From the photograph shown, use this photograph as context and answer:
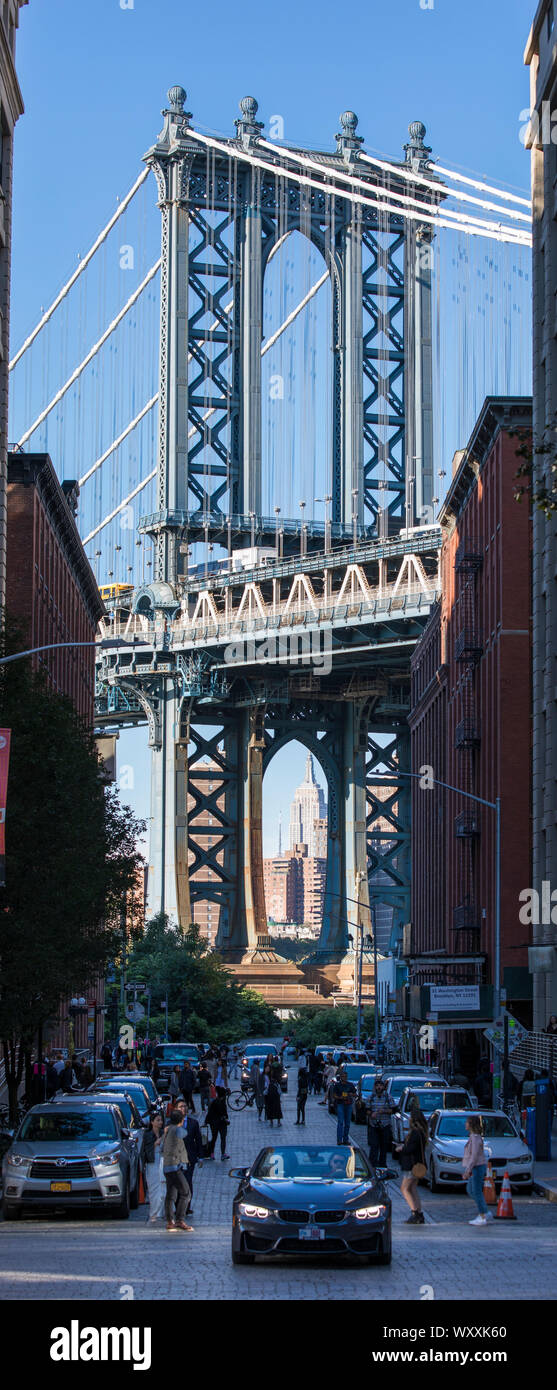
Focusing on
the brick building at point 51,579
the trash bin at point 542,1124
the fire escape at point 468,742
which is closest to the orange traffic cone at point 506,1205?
the trash bin at point 542,1124

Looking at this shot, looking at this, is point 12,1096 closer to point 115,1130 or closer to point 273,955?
point 115,1130

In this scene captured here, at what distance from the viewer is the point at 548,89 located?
151 feet

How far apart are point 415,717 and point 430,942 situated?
49.8 ft

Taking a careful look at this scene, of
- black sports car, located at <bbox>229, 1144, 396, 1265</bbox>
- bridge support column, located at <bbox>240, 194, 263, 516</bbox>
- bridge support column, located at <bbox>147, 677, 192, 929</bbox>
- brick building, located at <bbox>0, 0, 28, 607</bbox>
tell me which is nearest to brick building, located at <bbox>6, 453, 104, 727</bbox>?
brick building, located at <bbox>0, 0, 28, 607</bbox>

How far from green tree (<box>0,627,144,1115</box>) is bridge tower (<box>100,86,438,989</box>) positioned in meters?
68.6

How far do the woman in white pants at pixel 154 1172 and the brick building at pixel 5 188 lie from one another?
16671 mm

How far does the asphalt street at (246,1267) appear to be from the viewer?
1543 centimetres

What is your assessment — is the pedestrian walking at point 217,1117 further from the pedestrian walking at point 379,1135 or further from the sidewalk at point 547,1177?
the sidewalk at point 547,1177

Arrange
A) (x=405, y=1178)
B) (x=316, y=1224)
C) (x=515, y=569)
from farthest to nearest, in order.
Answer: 1. (x=515, y=569)
2. (x=405, y=1178)
3. (x=316, y=1224)

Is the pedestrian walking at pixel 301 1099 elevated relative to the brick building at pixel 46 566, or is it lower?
lower

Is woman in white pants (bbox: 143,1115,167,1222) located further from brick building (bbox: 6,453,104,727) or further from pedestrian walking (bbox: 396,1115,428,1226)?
brick building (bbox: 6,453,104,727)

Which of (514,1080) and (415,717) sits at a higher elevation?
(415,717)

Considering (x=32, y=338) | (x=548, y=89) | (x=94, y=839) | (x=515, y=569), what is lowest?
(x=94, y=839)
